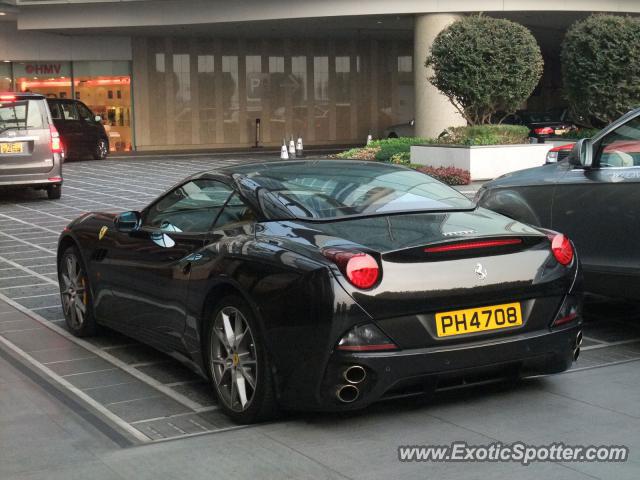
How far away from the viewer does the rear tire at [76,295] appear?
7.54 meters

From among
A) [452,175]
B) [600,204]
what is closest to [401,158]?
[452,175]

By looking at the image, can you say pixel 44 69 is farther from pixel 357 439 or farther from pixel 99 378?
pixel 357 439

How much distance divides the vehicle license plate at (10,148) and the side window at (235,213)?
39.5ft

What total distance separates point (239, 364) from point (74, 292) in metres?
2.71

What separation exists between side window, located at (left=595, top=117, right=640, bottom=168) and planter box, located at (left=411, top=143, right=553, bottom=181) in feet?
40.9

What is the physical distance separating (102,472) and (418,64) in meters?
26.1

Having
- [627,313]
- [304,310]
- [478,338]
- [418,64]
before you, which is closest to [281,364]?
[304,310]

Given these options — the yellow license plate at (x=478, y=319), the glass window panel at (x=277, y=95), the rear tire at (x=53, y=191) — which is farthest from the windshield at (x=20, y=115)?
the glass window panel at (x=277, y=95)

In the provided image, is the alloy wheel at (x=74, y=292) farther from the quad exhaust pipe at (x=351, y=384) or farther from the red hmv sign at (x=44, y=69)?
the red hmv sign at (x=44, y=69)

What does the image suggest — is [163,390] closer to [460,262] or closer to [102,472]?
[102,472]

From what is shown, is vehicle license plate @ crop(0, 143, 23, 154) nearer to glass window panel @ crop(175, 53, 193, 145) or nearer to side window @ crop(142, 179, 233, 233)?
side window @ crop(142, 179, 233, 233)

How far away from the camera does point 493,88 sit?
65.9 ft

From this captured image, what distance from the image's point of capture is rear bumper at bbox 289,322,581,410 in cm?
502

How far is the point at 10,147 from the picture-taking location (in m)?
17.2
